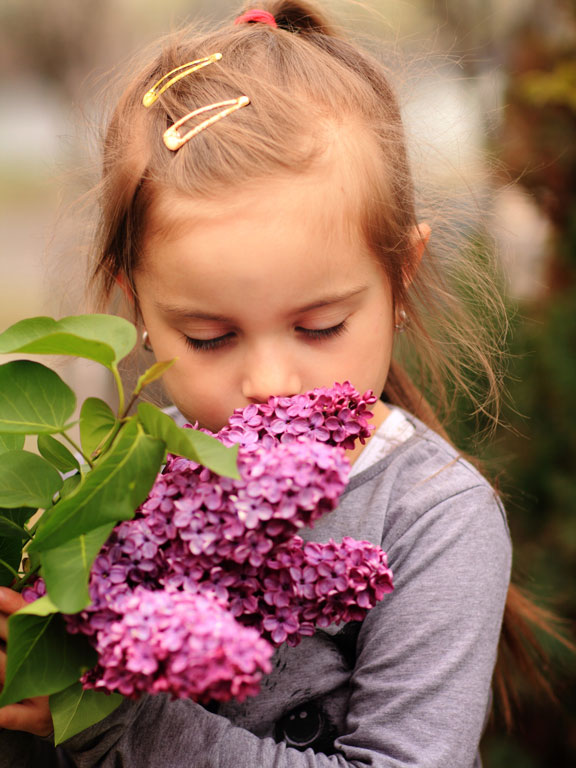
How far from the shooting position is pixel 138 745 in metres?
1.39

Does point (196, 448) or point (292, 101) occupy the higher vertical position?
point (292, 101)

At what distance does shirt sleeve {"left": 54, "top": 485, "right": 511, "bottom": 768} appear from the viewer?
54.2 inches

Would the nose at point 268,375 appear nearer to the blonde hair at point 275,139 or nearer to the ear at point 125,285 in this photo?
the blonde hair at point 275,139

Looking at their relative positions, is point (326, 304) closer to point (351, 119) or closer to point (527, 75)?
point (351, 119)

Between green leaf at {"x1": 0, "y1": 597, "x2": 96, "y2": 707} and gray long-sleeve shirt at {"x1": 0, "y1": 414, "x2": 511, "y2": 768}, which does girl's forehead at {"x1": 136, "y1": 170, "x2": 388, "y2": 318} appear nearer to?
gray long-sleeve shirt at {"x1": 0, "y1": 414, "x2": 511, "y2": 768}

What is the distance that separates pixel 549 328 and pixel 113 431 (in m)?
2.12

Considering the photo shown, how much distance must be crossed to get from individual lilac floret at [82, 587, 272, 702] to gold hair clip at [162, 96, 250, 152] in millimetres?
886

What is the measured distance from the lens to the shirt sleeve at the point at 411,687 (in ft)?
4.52

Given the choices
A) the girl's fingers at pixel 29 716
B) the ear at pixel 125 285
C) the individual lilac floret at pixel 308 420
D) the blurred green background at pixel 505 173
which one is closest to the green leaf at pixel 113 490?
the individual lilac floret at pixel 308 420

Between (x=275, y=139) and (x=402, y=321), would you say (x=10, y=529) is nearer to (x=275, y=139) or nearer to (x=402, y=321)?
(x=275, y=139)

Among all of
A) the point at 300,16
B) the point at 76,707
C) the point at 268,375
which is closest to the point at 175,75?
the point at 300,16

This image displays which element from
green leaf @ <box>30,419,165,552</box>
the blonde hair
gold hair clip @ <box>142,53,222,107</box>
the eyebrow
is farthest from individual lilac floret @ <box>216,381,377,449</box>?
gold hair clip @ <box>142,53,222,107</box>

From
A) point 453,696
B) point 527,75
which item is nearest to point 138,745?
point 453,696

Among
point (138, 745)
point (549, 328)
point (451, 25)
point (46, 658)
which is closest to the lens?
point (46, 658)
